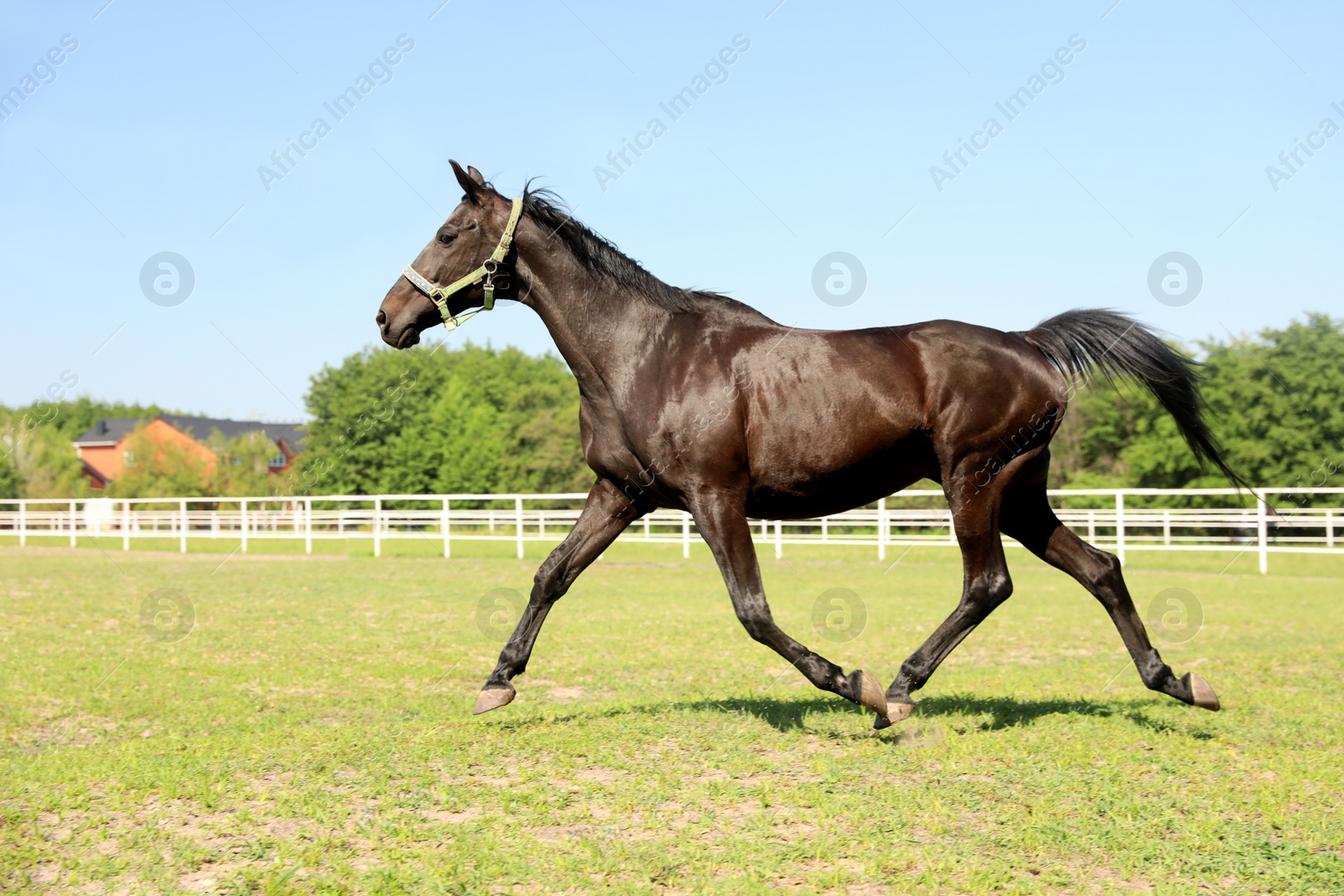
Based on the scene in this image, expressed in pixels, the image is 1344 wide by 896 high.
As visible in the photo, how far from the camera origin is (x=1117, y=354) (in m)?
5.56

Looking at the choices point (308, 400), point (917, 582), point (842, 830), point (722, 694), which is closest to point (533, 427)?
point (308, 400)

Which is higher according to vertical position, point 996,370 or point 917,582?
point 996,370

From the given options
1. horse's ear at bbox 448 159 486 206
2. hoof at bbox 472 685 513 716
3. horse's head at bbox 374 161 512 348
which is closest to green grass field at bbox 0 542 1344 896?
hoof at bbox 472 685 513 716

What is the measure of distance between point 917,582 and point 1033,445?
34.2 ft

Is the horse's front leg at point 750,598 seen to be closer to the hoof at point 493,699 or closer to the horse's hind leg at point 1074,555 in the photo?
the hoof at point 493,699

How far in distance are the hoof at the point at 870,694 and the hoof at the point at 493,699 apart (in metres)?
1.74

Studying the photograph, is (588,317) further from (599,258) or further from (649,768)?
(649,768)

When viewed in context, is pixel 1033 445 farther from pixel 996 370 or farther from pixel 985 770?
pixel 985 770

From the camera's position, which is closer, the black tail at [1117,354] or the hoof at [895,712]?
the hoof at [895,712]

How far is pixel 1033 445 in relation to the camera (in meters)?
5.29

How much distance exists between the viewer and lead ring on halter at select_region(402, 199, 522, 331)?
203 inches

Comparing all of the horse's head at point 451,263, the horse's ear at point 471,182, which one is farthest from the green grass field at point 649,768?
the horse's ear at point 471,182

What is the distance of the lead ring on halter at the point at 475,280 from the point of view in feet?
16.9

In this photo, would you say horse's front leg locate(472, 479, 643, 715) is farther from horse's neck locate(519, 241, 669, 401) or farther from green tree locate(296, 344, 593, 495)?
green tree locate(296, 344, 593, 495)
